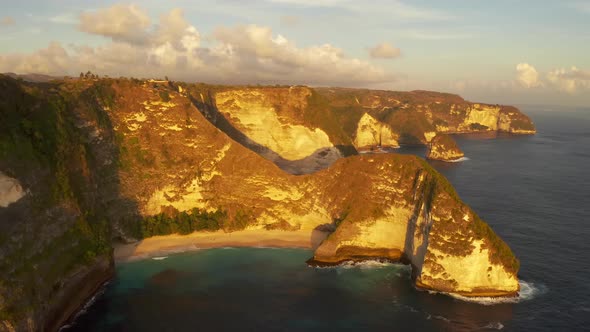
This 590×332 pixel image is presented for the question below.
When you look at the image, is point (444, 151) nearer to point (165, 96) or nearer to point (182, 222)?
point (165, 96)

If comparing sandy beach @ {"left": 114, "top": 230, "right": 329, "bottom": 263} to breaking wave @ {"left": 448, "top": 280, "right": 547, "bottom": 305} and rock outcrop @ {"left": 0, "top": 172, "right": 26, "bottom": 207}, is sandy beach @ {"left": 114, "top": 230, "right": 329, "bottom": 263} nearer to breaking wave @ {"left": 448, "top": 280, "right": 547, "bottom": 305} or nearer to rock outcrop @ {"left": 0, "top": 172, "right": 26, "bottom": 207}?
rock outcrop @ {"left": 0, "top": 172, "right": 26, "bottom": 207}

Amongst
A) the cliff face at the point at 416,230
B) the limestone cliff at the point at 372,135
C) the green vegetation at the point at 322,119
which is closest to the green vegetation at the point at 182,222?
the cliff face at the point at 416,230

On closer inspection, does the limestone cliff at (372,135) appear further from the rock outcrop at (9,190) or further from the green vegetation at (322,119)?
the rock outcrop at (9,190)

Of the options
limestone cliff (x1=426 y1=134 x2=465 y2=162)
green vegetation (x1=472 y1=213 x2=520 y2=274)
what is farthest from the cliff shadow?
limestone cliff (x1=426 y1=134 x2=465 y2=162)

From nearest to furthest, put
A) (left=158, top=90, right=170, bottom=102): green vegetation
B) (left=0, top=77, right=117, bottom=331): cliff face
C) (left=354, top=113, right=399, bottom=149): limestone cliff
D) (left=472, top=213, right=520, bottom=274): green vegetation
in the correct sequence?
(left=0, top=77, right=117, bottom=331): cliff face, (left=472, top=213, right=520, bottom=274): green vegetation, (left=158, top=90, right=170, bottom=102): green vegetation, (left=354, top=113, right=399, bottom=149): limestone cliff

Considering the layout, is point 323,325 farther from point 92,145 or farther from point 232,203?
point 92,145
